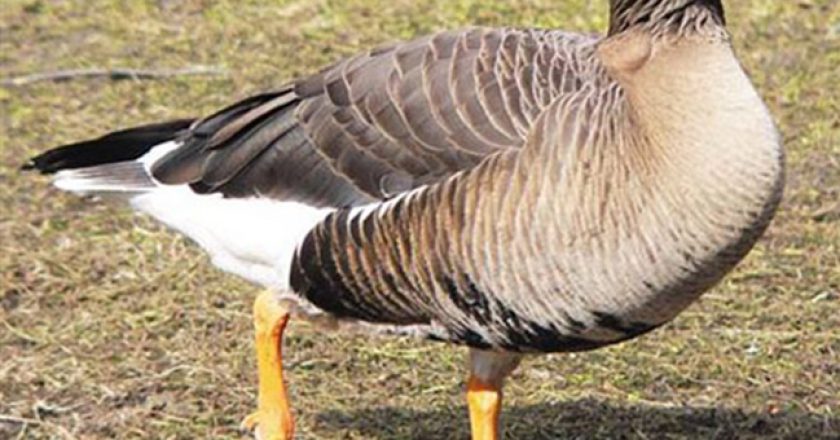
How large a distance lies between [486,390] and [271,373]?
75cm

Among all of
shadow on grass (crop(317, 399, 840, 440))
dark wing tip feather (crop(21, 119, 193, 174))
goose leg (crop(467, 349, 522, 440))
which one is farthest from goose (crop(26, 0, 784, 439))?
shadow on grass (crop(317, 399, 840, 440))

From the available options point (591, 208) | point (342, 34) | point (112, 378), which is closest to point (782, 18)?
point (342, 34)

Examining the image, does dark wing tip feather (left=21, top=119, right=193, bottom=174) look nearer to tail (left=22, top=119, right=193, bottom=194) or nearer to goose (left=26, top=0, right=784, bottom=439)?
tail (left=22, top=119, right=193, bottom=194)

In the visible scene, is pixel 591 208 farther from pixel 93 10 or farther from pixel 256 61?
pixel 93 10

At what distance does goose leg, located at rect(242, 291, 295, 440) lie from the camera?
6113mm

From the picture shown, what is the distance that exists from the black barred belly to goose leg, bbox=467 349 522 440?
16.5 inches

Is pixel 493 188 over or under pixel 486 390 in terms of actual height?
over

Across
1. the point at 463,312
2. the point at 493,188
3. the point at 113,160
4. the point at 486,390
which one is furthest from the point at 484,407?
the point at 113,160

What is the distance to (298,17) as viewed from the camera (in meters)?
11.7

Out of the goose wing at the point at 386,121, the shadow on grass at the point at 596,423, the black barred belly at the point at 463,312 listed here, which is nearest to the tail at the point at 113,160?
the goose wing at the point at 386,121

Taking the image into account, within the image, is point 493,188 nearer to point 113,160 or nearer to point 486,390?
point 486,390

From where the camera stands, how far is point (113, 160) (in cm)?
646

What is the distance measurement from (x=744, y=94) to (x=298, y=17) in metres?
6.90

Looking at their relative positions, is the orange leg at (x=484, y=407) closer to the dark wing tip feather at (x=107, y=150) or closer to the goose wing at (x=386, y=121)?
the goose wing at (x=386, y=121)
